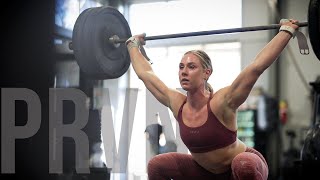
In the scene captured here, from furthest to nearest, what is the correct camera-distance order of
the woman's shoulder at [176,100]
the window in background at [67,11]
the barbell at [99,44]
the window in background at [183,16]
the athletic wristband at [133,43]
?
1. the window in background at [183,16]
2. the window in background at [67,11]
3. the barbell at [99,44]
4. the athletic wristband at [133,43]
5. the woman's shoulder at [176,100]

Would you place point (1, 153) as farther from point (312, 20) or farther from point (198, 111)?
point (312, 20)

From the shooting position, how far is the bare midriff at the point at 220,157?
2072 mm

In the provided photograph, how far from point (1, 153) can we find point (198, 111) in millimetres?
2033

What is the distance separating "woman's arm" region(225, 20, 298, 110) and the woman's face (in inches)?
7.1

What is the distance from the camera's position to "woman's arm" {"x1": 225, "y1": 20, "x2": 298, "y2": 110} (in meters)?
1.94

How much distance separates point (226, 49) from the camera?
491 cm

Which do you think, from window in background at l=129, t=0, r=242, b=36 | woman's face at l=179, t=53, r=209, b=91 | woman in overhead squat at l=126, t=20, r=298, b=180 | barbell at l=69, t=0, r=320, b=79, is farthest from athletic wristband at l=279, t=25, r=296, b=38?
window in background at l=129, t=0, r=242, b=36

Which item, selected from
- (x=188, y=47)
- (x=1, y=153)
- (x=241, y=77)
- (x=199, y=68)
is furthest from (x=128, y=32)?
(x=188, y=47)

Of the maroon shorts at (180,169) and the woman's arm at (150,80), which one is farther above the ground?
the woman's arm at (150,80)

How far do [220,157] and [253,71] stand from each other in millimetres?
Result: 453

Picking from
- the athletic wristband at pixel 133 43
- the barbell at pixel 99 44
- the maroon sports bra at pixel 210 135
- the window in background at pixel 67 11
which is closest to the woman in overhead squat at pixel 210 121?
the maroon sports bra at pixel 210 135

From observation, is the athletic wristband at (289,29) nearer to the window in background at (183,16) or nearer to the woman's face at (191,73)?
the woman's face at (191,73)

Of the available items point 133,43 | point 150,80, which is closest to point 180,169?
point 150,80

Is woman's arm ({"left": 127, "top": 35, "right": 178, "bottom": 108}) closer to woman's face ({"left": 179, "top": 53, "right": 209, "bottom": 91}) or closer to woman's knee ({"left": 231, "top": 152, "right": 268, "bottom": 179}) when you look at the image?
woman's face ({"left": 179, "top": 53, "right": 209, "bottom": 91})
